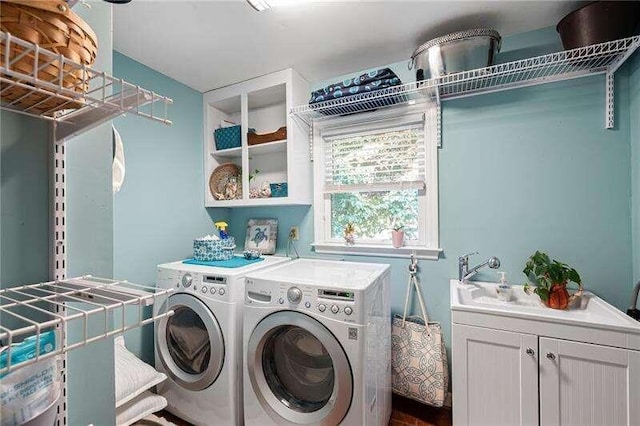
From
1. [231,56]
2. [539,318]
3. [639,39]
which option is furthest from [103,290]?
[639,39]

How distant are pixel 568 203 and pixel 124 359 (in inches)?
109

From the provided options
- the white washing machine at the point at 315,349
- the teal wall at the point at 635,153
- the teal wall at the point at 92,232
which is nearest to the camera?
the teal wall at the point at 92,232

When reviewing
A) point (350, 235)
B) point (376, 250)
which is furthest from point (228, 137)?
point (376, 250)

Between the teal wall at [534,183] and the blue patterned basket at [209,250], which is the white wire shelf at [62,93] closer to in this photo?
the blue patterned basket at [209,250]

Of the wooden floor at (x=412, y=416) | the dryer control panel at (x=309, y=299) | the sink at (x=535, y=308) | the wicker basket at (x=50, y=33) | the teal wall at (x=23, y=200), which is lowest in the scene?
the wooden floor at (x=412, y=416)

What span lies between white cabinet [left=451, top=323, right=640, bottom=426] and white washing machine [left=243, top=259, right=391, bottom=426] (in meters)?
0.44

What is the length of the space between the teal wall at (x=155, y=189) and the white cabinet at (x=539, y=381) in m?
2.07

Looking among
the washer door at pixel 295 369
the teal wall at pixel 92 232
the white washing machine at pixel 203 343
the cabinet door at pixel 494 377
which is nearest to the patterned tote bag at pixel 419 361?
the cabinet door at pixel 494 377

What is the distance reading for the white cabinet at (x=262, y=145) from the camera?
7.20 ft

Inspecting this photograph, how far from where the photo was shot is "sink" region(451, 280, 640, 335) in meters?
1.24

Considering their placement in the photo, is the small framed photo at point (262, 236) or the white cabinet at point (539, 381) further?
the small framed photo at point (262, 236)

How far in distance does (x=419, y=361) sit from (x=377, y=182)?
1.22 metres

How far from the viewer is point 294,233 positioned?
7.94ft

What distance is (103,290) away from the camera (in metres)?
0.63
